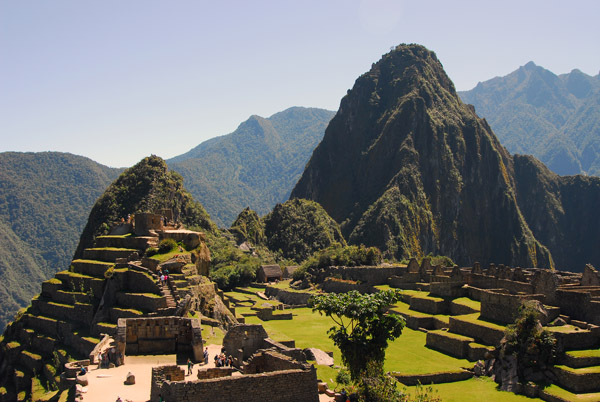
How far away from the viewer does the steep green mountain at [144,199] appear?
95.9 m

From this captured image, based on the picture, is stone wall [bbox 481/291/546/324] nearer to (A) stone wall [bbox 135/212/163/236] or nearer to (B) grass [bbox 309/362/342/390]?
(B) grass [bbox 309/362/342/390]

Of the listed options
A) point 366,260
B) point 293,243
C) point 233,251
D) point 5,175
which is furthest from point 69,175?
point 366,260

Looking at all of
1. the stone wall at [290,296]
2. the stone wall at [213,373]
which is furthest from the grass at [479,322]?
the stone wall at [290,296]

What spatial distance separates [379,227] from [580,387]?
13742 centimetres

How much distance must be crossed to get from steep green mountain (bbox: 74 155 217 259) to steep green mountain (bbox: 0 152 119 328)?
127ft

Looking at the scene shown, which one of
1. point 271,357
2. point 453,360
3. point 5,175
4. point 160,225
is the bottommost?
point 453,360

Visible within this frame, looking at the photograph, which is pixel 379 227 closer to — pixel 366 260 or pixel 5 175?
pixel 366 260

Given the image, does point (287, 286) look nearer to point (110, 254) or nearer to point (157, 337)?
point (110, 254)

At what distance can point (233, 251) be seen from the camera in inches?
3728

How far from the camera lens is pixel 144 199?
100m

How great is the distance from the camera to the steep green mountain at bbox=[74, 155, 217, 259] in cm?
9594

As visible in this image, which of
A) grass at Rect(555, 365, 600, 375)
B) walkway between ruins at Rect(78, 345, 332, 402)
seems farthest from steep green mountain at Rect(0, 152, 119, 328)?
grass at Rect(555, 365, 600, 375)

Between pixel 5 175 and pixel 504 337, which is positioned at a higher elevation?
pixel 5 175

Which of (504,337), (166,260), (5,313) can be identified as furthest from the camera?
(5,313)
